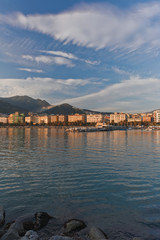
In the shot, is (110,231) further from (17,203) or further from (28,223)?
(17,203)

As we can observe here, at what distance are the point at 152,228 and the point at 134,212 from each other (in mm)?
1068

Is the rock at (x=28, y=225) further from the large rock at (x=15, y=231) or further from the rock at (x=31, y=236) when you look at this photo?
the rock at (x=31, y=236)

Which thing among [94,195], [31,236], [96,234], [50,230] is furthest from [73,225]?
[94,195]

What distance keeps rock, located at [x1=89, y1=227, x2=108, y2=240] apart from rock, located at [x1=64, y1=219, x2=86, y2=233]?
493mm

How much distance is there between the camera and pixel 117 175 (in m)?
12.0

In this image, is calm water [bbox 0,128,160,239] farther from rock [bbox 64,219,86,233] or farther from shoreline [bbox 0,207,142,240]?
rock [bbox 64,219,86,233]

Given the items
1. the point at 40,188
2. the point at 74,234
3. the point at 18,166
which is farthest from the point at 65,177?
the point at 74,234

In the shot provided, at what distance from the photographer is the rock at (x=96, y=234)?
17.9 feet

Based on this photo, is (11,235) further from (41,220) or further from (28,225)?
(41,220)

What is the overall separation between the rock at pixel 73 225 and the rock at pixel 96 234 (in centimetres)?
49

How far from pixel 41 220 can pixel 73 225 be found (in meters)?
1.10

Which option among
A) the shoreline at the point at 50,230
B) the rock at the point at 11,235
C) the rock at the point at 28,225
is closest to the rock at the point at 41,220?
the shoreline at the point at 50,230

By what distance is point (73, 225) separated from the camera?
20.0 ft

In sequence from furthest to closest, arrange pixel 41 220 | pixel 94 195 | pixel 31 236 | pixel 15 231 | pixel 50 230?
pixel 94 195 → pixel 41 220 → pixel 50 230 → pixel 15 231 → pixel 31 236
